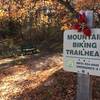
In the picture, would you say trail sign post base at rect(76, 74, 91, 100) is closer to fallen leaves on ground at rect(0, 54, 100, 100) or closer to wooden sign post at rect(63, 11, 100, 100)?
wooden sign post at rect(63, 11, 100, 100)

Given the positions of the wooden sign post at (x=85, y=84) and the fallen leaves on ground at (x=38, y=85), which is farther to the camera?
the fallen leaves on ground at (x=38, y=85)

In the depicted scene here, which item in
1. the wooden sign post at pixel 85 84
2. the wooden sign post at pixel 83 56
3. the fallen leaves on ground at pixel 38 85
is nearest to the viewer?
the wooden sign post at pixel 83 56

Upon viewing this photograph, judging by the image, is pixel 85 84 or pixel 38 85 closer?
pixel 85 84

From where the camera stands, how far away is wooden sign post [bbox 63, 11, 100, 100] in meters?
4.95

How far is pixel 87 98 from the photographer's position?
5.21 metres

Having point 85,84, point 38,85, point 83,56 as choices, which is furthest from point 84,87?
point 38,85

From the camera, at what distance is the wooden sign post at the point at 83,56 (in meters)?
4.95

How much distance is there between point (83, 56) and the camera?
5086 mm

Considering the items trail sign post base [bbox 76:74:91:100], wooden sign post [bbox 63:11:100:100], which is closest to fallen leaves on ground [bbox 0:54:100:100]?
trail sign post base [bbox 76:74:91:100]

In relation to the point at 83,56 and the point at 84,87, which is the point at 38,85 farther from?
the point at 83,56

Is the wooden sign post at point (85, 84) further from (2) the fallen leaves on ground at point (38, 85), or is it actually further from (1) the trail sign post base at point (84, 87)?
(2) the fallen leaves on ground at point (38, 85)

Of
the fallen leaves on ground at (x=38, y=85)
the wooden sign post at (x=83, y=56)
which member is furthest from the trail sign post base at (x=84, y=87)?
the fallen leaves on ground at (x=38, y=85)

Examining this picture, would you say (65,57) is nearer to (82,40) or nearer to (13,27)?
(82,40)

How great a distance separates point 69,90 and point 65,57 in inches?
146
